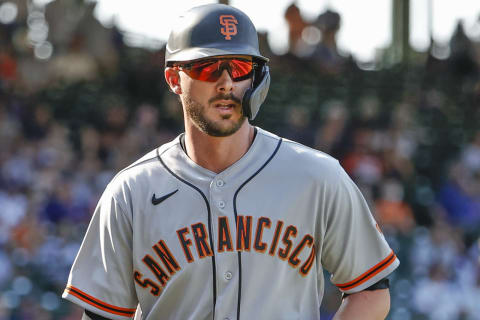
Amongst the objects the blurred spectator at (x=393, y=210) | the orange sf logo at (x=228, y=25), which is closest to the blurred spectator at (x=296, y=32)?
the blurred spectator at (x=393, y=210)

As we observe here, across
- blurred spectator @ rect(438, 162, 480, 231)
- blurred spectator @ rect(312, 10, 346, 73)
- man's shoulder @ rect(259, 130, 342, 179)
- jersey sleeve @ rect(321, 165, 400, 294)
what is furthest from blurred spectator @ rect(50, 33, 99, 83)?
jersey sleeve @ rect(321, 165, 400, 294)

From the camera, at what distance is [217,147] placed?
2857 mm

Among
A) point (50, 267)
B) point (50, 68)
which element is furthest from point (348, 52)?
point (50, 267)

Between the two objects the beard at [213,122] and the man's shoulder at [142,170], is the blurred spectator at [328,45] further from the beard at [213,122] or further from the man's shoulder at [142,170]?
the beard at [213,122]

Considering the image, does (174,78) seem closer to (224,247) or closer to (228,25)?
(228,25)

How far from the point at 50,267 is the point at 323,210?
18.0 feet

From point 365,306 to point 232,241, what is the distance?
0.46 meters

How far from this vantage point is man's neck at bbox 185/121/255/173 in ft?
9.34

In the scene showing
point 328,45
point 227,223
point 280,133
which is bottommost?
point 280,133

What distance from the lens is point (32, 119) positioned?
9.55m

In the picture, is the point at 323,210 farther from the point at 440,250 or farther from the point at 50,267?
the point at 440,250

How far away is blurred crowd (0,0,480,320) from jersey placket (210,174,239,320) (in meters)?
4.87

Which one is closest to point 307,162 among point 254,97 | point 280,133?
point 254,97

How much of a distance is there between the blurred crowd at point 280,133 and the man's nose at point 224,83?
5047 mm
